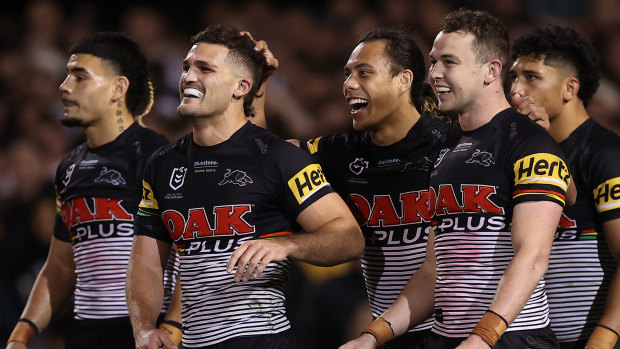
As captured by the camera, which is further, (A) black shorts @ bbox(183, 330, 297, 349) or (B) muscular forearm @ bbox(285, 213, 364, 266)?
(A) black shorts @ bbox(183, 330, 297, 349)

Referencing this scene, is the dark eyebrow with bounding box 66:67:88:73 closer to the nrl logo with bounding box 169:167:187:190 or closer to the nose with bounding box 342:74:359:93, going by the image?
the nrl logo with bounding box 169:167:187:190

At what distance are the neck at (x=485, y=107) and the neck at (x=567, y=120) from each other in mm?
845

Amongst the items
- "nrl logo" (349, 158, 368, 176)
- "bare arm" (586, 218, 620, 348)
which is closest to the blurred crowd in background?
"nrl logo" (349, 158, 368, 176)

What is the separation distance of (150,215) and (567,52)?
244 cm

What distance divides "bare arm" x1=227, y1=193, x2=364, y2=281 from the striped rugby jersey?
418mm

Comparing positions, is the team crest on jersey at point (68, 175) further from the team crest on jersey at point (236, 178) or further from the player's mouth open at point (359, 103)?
the player's mouth open at point (359, 103)

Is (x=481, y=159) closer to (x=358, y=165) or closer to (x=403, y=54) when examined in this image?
(x=358, y=165)

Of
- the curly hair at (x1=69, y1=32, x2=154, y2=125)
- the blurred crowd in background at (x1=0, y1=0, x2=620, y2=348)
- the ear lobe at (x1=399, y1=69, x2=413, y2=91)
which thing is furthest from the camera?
the blurred crowd in background at (x1=0, y1=0, x2=620, y2=348)

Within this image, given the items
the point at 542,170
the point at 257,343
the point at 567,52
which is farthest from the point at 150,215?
the point at 567,52

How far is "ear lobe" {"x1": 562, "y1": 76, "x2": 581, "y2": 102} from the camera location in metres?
4.93

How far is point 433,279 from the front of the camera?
14.1ft

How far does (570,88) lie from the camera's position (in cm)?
496

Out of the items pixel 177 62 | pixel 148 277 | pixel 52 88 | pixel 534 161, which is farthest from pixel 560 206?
pixel 52 88

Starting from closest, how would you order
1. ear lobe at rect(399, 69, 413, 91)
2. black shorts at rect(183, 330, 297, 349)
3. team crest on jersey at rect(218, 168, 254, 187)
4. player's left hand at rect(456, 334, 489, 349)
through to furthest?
player's left hand at rect(456, 334, 489, 349)
black shorts at rect(183, 330, 297, 349)
team crest on jersey at rect(218, 168, 254, 187)
ear lobe at rect(399, 69, 413, 91)
